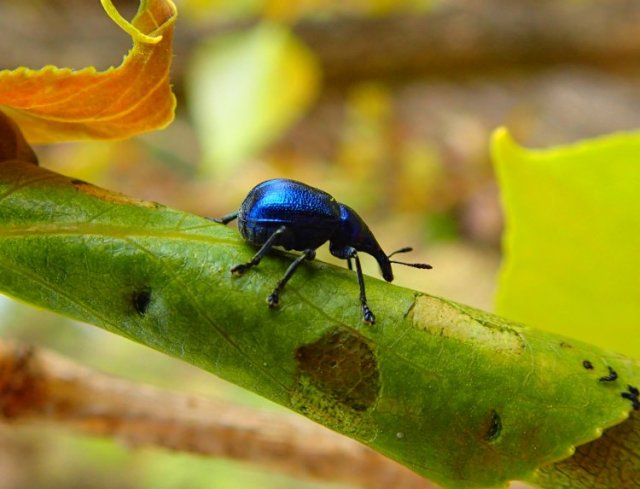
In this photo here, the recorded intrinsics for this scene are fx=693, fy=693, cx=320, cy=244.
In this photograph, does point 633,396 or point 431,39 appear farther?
point 431,39

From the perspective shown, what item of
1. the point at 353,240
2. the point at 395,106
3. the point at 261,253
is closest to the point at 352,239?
the point at 353,240

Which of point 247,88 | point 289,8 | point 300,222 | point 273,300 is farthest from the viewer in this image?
point 289,8

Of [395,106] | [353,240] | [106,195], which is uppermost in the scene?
[106,195]

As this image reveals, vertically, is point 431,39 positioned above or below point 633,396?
below

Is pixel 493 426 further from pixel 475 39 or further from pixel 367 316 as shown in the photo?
pixel 475 39

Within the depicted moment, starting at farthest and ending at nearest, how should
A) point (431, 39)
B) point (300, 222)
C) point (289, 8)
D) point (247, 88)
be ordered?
point (431, 39) → point (289, 8) → point (247, 88) → point (300, 222)

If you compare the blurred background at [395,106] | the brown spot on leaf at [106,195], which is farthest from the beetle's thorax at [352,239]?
the blurred background at [395,106]

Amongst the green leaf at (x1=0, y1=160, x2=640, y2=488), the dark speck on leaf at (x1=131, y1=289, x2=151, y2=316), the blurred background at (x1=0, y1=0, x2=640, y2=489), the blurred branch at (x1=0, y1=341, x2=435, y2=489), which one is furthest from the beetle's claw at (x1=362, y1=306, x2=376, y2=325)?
the blurred background at (x1=0, y1=0, x2=640, y2=489)

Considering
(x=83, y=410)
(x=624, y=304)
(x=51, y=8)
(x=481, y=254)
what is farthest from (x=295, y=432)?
(x=51, y=8)
